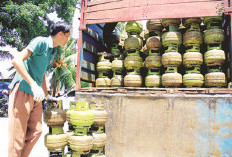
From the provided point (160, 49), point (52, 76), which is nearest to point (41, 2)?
point (52, 76)

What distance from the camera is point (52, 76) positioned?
19.7 metres

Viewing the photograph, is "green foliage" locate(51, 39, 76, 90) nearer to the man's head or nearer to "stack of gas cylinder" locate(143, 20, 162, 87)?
"stack of gas cylinder" locate(143, 20, 162, 87)

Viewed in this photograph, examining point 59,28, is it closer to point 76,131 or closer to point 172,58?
point 76,131

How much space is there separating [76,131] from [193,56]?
102 inches

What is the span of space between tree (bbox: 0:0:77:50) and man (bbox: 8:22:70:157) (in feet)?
36.5

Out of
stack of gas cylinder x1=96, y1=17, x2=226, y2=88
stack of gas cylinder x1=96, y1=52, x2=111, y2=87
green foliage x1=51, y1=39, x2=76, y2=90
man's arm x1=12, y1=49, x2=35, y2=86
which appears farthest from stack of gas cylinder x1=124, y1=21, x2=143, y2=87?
green foliage x1=51, y1=39, x2=76, y2=90

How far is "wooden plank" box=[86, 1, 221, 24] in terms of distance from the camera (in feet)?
11.7

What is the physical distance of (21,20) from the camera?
12625 mm

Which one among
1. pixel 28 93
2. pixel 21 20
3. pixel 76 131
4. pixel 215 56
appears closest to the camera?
pixel 28 93

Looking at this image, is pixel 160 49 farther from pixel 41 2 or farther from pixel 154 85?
pixel 41 2

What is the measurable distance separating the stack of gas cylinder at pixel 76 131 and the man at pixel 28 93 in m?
0.20

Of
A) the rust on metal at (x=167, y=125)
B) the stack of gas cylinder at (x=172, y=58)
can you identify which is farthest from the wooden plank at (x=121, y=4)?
the rust on metal at (x=167, y=125)

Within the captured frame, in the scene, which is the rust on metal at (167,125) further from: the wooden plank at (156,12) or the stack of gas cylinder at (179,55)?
the wooden plank at (156,12)

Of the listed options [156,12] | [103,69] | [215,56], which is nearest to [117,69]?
[103,69]
